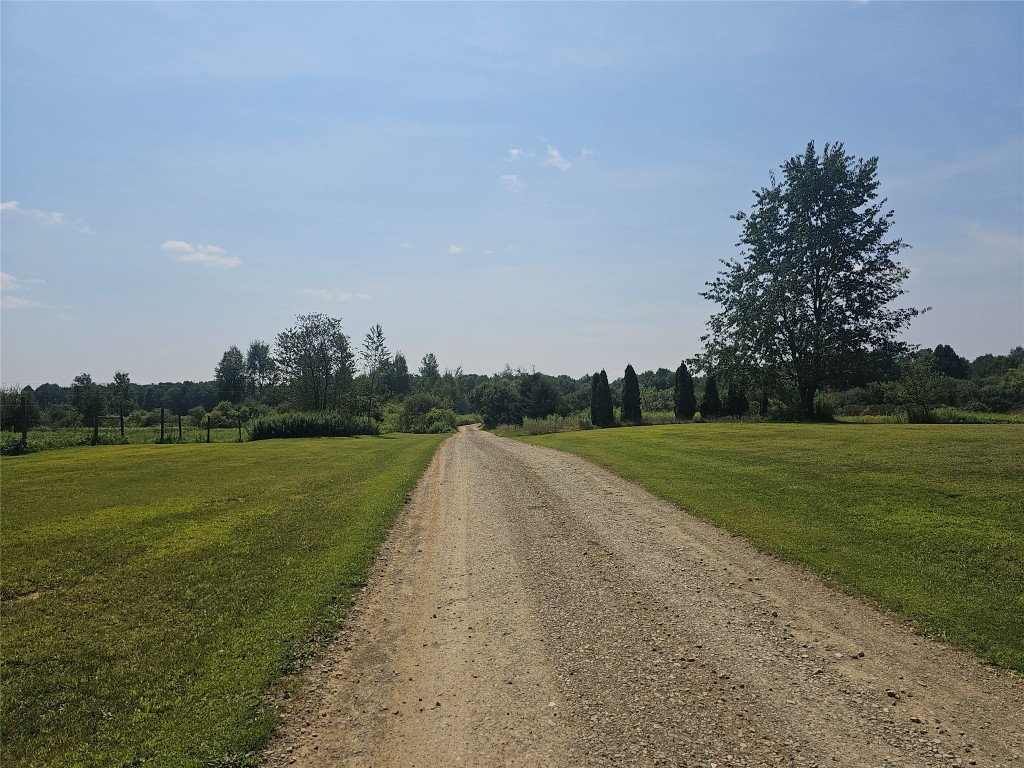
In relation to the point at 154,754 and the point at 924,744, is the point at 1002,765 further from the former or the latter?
the point at 154,754

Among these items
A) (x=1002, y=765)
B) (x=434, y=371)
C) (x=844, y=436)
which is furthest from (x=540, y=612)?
(x=434, y=371)

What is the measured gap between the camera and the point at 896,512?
926cm

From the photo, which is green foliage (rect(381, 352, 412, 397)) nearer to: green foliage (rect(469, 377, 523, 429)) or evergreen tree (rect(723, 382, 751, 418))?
green foliage (rect(469, 377, 523, 429))

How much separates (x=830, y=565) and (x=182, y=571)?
9.74 metres

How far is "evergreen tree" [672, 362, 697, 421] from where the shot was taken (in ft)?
153

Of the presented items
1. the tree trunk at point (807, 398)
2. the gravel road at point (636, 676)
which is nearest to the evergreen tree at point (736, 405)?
the tree trunk at point (807, 398)

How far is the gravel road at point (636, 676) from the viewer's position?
11.9 ft

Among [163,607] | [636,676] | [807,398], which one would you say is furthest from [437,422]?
[636,676]

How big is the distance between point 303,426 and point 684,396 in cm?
3478

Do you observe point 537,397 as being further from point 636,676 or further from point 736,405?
point 636,676

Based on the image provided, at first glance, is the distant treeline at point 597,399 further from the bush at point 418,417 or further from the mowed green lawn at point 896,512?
the mowed green lawn at point 896,512

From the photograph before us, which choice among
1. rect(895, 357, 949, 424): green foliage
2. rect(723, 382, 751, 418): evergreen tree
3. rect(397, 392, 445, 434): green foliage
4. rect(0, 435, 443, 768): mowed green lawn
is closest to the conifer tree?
rect(723, 382, 751, 418): evergreen tree

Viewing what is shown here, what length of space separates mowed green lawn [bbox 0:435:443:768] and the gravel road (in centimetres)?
60

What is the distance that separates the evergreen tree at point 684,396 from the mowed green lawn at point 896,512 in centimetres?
2844
